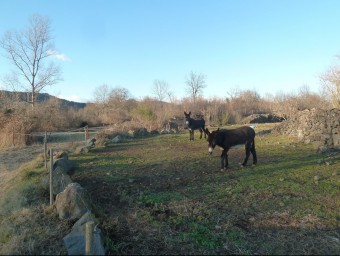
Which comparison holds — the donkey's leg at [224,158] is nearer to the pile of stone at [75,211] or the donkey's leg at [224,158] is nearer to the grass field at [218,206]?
the grass field at [218,206]

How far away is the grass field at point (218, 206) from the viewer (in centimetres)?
419

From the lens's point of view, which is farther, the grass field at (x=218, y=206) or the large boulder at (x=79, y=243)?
the grass field at (x=218, y=206)

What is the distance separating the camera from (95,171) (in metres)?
9.48

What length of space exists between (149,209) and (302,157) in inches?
283

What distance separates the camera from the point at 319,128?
46.8ft

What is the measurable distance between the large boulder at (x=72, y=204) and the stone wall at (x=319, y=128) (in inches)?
443

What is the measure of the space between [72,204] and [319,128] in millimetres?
13252

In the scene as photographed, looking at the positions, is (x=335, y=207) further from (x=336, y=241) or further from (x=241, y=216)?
(x=241, y=216)

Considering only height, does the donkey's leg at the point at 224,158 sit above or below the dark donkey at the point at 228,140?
below

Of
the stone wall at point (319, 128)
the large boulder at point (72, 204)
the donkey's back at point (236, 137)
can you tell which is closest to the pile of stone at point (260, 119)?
the stone wall at point (319, 128)

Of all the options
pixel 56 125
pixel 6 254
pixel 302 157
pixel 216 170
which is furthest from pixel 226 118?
pixel 6 254

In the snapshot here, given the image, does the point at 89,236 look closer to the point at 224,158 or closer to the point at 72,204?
the point at 72,204

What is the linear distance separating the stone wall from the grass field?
3.17 m

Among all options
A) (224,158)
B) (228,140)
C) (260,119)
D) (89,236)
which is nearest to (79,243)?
(89,236)
